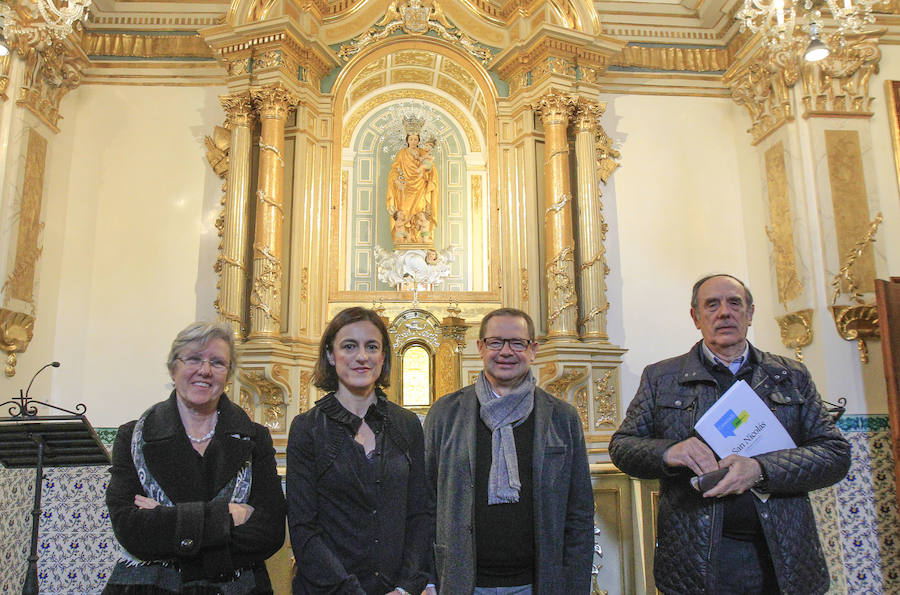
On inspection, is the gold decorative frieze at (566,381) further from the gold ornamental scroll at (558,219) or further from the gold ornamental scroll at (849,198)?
the gold ornamental scroll at (849,198)

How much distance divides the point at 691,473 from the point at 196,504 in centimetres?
146

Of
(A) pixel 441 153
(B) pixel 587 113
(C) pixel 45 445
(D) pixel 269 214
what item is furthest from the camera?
(A) pixel 441 153

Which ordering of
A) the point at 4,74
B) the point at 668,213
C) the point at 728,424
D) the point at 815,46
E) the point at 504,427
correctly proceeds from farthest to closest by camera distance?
the point at 668,213 → the point at 4,74 → the point at 815,46 → the point at 504,427 → the point at 728,424

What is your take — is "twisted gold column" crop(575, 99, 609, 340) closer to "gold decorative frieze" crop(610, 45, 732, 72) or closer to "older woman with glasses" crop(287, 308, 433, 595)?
"gold decorative frieze" crop(610, 45, 732, 72)

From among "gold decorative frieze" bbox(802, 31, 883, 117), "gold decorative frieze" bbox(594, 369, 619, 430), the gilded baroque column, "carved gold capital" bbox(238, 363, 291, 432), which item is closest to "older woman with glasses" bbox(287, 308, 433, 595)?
"carved gold capital" bbox(238, 363, 291, 432)

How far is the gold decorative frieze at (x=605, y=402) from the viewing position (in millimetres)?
5066

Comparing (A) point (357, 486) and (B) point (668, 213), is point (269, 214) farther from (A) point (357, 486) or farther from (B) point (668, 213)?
(A) point (357, 486)

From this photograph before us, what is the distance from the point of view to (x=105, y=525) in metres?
4.51

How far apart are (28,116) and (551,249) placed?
400cm

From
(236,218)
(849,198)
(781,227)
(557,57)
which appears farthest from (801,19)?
(236,218)

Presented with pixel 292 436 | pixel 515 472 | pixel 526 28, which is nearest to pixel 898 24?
pixel 526 28

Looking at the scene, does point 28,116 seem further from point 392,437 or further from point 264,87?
point 392,437

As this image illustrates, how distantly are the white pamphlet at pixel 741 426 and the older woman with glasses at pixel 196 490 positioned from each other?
132cm

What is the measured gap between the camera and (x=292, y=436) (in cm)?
197
